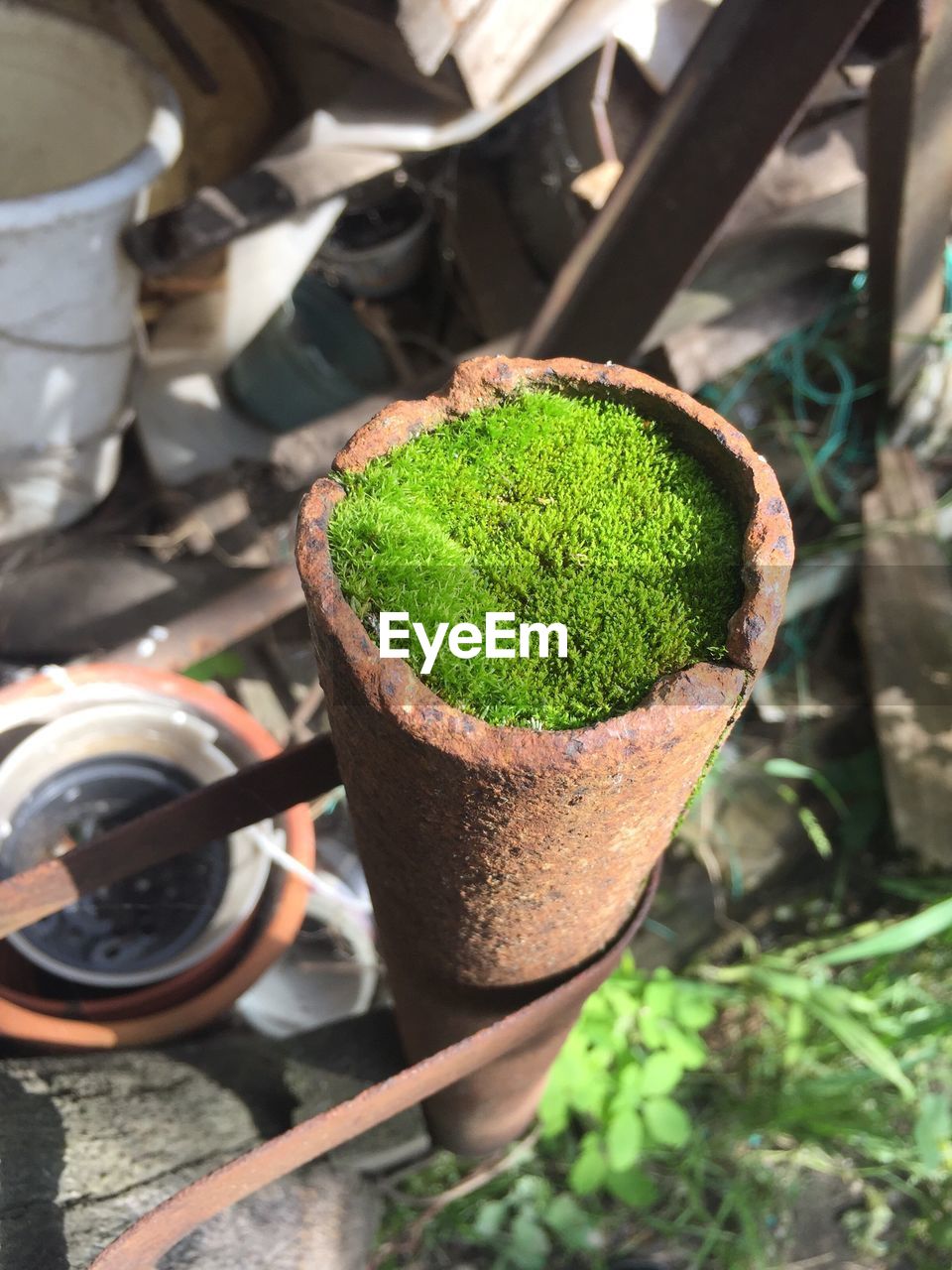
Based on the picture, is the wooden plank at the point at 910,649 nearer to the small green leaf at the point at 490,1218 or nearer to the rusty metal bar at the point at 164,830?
the small green leaf at the point at 490,1218

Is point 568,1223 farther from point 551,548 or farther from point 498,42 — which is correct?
point 498,42

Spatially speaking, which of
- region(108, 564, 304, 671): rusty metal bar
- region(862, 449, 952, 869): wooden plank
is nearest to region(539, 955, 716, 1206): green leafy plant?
region(862, 449, 952, 869): wooden plank

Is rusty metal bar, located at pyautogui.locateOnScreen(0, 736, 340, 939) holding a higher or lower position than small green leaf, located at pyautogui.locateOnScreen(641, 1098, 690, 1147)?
higher

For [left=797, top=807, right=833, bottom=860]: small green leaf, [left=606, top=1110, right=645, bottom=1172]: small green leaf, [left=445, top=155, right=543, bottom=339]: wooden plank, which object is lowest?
[left=606, top=1110, right=645, bottom=1172]: small green leaf

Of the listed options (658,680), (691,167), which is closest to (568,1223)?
(658,680)

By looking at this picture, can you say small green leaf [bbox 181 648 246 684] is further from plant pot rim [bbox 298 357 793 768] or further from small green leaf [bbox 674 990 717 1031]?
plant pot rim [bbox 298 357 793 768]

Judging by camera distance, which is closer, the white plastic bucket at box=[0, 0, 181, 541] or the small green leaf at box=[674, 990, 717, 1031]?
the white plastic bucket at box=[0, 0, 181, 541]
